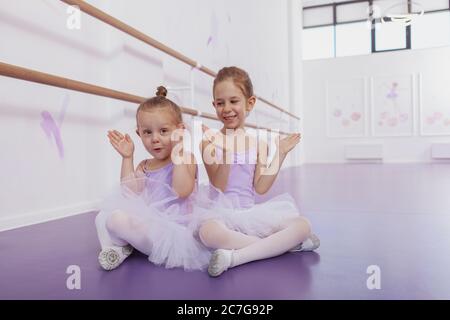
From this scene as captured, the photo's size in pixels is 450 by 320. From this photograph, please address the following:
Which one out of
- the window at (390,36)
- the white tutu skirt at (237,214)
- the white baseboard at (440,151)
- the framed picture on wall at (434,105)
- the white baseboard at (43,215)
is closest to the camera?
the white tutu skirt at (237,214)

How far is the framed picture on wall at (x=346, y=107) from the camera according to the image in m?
6.32

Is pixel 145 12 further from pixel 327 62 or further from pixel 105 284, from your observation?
pixel 327 62

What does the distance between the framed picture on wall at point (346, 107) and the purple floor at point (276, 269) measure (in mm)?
5119

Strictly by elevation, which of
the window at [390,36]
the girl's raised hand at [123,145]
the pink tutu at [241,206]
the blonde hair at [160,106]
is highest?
the window at [390,36]

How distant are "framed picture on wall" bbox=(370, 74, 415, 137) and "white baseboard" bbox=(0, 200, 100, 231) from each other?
5.35 meters

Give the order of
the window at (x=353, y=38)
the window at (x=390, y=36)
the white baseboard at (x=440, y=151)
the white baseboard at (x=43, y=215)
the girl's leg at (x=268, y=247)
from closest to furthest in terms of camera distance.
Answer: the girl's leg at (x=268, y=247)
the white baseboard at (x=43, y=215)
the white baseboard at (x=440, y=151)
the window at (x=390, y=36)
the window at (x=353, y=38)

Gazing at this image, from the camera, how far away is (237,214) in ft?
3.15

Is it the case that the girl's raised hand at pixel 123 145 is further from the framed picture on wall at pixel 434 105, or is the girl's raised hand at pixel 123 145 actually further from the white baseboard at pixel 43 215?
the framed picture on wall at pixel 434 105

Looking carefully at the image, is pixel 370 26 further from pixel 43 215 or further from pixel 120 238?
pixel 120 238

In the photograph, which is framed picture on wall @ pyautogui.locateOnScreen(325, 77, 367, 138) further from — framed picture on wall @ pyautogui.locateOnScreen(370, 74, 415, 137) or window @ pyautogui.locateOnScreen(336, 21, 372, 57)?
window @ pyautogui.locateOnScreen(336, 21, 372, 57)

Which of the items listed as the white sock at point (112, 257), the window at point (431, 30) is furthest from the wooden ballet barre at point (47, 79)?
the window at point (431, 30)

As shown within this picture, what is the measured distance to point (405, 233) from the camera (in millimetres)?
1198

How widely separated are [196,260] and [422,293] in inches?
16.9

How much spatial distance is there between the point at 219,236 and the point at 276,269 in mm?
135
